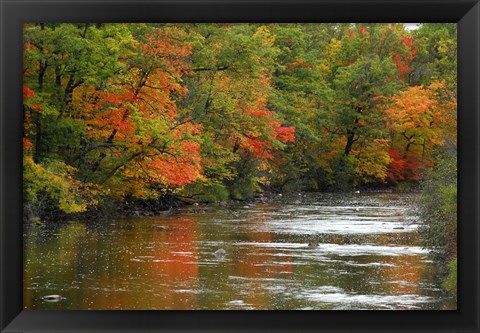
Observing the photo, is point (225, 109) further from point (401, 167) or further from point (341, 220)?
point (401, 167)

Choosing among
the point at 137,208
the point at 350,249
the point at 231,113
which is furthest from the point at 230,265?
the point at 231,113

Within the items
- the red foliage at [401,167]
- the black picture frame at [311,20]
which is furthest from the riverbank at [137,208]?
the black picture frame at [311,20]

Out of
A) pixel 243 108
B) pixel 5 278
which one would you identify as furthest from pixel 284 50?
pixel 5 278

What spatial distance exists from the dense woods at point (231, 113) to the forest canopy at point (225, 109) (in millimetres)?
49

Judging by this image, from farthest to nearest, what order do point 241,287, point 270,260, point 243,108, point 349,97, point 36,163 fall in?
point 349,97
point 243,108
point 36,163
point 270,260
point 241,287

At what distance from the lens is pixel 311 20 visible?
5.36 m

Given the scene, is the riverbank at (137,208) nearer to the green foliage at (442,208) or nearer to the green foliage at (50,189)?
the green foliage at (50,189)

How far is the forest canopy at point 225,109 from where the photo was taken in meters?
17.7

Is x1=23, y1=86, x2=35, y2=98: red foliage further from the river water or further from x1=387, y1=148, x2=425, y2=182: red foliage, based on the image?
x1=387, y1=148, x2=425, y2=182: red foliage

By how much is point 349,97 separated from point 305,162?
4932mm

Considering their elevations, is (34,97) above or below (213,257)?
above

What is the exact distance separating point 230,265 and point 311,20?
7.85 meters

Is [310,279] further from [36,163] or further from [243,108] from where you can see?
[243,108]

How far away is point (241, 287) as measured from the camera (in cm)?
1103
